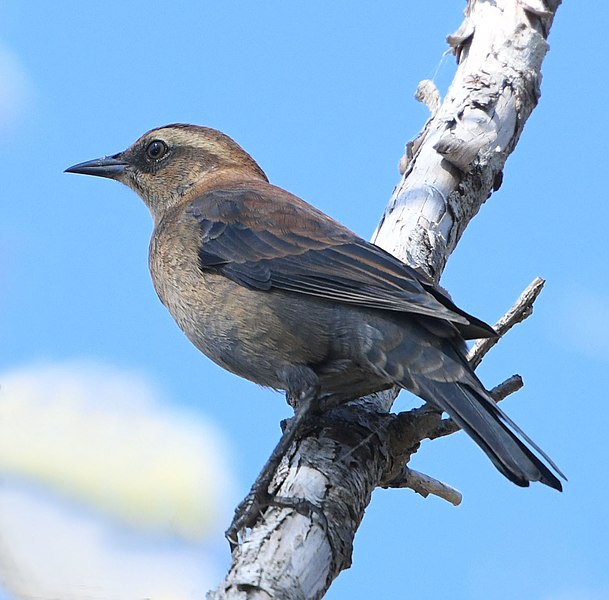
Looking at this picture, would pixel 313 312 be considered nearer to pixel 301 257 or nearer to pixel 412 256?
pixel 301 257

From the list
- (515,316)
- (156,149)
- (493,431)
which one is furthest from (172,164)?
(493,431)

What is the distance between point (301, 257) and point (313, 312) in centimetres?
35

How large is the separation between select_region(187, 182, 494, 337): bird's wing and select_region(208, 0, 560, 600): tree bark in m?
0.50

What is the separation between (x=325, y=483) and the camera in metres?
3.97

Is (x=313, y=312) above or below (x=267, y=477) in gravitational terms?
above

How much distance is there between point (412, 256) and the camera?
17.1 feet

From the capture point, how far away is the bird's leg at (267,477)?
3768 millimetres

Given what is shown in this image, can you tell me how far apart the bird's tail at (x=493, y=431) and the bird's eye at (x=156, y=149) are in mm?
2629

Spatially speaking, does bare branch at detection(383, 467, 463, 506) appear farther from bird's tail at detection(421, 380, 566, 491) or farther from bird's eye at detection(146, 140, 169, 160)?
bird's eye at detection(146, 140, 169, 160)

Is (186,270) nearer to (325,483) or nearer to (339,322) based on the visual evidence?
(339,322)

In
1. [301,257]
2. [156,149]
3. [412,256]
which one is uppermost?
[156,149]

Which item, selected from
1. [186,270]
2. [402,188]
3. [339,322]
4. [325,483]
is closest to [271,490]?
[325,483]

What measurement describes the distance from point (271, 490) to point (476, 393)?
91 cm

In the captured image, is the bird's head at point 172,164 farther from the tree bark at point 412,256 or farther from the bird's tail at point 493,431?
the bird's tail at point 493,431
